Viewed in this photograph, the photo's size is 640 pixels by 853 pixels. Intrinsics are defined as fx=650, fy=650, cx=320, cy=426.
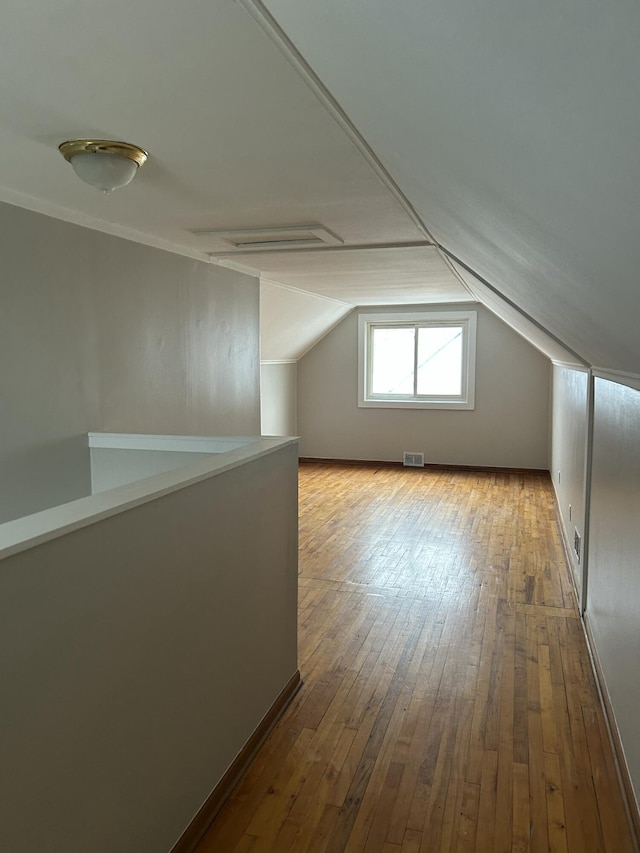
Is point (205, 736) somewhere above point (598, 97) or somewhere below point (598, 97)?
below

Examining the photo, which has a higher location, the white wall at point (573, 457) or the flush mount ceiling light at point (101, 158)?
the flush mount ceiling light at point (101, 158)

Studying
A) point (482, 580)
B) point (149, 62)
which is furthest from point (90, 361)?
point (482, 580)

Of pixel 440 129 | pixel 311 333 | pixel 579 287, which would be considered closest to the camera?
pixel 440 129

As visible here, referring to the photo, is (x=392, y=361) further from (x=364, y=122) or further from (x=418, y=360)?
(x=364, y=122)

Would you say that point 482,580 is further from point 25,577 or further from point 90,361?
point 25,577

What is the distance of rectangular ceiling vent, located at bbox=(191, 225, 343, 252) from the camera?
3.39 m

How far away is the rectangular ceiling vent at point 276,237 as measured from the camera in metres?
3.39

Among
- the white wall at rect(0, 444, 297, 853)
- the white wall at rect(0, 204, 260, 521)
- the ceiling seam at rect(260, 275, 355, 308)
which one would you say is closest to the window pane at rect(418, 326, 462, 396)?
the ceiling seam at rect(260, 275, 355, 308)

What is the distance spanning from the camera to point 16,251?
2629 millimetres

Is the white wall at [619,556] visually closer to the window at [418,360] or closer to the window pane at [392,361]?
the window at [418,360]

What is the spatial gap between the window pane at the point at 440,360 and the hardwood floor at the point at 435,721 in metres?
3.56

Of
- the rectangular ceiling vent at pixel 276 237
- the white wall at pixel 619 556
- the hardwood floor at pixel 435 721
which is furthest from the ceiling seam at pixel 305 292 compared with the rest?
the white wall at pixel 619 556

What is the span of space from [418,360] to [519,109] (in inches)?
295

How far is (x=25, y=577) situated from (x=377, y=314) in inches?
282
